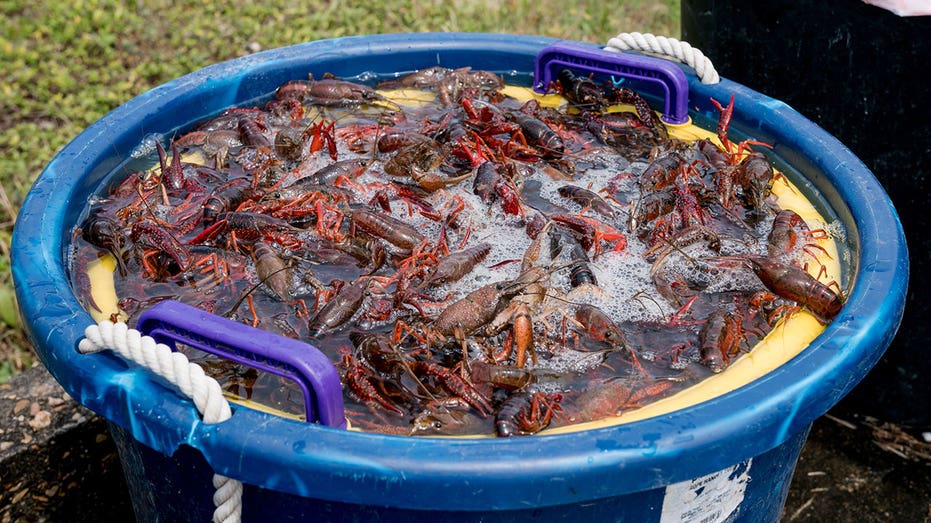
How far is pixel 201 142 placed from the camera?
3906mm

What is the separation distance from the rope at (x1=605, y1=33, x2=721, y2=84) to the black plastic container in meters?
0.38

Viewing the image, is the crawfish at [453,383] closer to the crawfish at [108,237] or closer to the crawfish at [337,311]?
the crawfish at [337,311]

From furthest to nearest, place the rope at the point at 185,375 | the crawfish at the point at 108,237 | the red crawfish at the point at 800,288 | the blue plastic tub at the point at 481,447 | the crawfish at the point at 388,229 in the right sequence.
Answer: the crawfish at the point at 388,229, the crawfish at the point at 108,237, the red crawfish at the point at 800,288, the rope at the point at 185,375, the blue plastic tub at the point at 481,447

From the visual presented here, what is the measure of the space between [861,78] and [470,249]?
1.90 m

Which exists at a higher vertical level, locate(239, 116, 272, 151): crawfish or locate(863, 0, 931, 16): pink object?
locate(863, 0, 931, 16): pink object

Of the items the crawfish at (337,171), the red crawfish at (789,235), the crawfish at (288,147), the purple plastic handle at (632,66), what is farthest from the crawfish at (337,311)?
the purple plastic handle at (632,66)

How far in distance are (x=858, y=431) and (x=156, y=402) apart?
3.77m

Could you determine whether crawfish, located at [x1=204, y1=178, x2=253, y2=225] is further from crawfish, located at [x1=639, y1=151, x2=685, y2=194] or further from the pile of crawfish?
crawfish, located at [x1=639, y1=151, x2=685, y2=194]

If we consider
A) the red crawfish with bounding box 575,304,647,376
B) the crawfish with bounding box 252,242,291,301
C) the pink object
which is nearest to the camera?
the red crawfish with bounding box 575,304,647,376

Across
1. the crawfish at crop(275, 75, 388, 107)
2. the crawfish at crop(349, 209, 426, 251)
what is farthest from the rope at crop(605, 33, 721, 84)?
the crawfish at crop(349, 209, 426, 251)

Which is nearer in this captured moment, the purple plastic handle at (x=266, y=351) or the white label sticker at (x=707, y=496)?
the purple plastic handle at (x=266, y=351)

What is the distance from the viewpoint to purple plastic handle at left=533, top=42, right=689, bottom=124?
3.86 meters

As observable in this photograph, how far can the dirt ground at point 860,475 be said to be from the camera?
4.27 metres

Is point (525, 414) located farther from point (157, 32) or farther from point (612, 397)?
point (157, 32)
